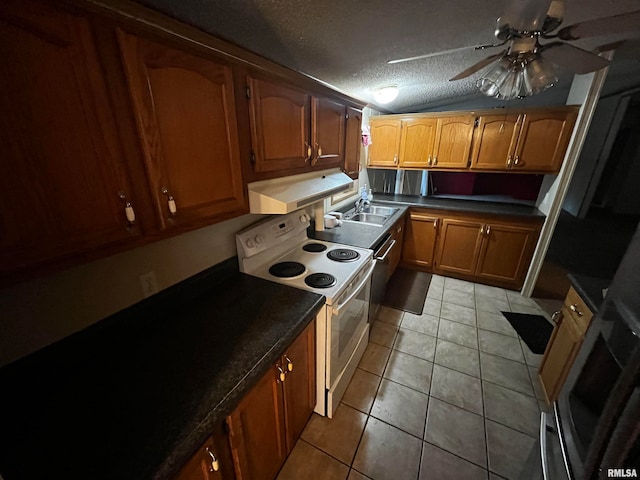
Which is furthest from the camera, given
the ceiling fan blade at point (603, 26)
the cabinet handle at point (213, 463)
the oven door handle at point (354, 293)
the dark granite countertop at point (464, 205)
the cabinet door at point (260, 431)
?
the dark granite countertop at point (464, 205)

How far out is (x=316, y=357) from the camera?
1421mm

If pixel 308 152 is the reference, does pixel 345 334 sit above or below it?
below

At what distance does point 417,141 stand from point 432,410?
115 inches

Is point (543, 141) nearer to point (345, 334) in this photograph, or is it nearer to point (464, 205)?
point (464, 205)

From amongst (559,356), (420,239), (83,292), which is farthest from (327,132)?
(420,239)

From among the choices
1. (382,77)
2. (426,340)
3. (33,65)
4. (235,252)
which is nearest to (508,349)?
(426,340)

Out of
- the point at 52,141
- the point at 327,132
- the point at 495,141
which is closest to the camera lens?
the point at 52,141

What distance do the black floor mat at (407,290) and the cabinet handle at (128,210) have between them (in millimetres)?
2549

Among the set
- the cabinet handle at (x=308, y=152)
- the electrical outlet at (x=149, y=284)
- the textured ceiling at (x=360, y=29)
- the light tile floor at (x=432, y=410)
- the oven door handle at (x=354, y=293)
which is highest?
the textured ceiling at (x=360, y=29)

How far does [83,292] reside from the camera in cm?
91

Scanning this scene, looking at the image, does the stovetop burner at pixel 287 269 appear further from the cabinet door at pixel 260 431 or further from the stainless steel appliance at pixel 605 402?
the stainless steel appliance at pixel 605 402

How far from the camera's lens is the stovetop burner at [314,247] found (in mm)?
1916

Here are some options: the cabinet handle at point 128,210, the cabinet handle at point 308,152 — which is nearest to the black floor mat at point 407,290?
the cabinet handle at point 308,152

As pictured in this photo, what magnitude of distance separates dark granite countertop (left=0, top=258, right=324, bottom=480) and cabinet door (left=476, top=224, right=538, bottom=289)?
107 inches
